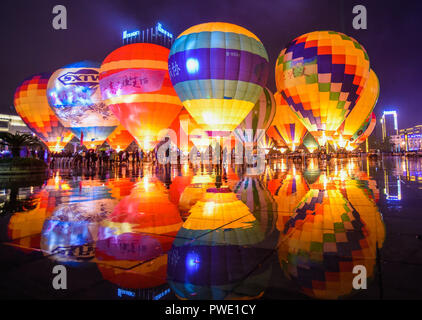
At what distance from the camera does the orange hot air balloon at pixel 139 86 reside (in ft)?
77.8

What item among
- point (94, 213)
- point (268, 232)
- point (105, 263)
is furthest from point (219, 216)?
point (105, 263)

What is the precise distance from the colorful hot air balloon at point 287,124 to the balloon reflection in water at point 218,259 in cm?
3732

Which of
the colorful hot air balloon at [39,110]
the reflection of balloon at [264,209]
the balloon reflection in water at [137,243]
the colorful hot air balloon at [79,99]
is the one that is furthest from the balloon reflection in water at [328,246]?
the colorful hot air balloon at [39,110]

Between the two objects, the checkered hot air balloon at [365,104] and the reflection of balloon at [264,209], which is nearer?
the reflection of balloon at [264,209]

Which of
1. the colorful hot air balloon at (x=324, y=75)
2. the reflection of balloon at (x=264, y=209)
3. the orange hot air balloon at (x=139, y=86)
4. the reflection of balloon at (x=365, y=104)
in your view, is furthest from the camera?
the reflection of balloon at (x=365, y=104)

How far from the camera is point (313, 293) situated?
2.37 meters

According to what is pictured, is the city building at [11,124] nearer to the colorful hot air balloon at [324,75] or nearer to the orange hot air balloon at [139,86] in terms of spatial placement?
the orange hot air balloon at [139,86]

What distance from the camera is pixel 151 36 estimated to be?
49688mm

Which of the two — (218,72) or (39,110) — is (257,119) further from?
(39,110)

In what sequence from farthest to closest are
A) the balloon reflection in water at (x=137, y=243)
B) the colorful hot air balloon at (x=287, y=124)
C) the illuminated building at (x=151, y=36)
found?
the illuminated building at (x=151, y=36)
the colorful hot air balloon at (x=287, y=124)
the balloon reflection in water at (x=137, y=243)

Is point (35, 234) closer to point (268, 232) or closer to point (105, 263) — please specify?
point (105, 263)

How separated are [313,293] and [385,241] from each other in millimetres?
1824

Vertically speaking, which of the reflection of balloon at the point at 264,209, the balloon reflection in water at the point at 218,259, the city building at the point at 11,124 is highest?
the city building at the point at 11,124
